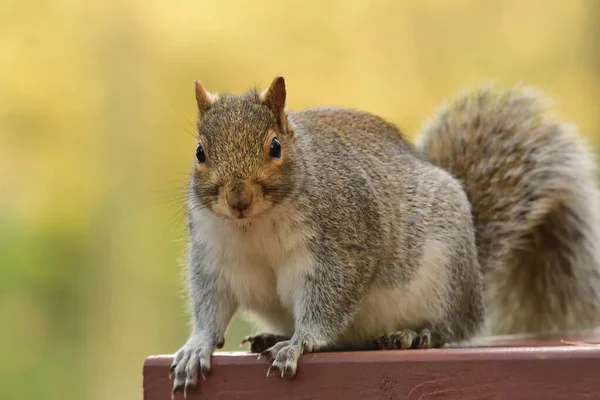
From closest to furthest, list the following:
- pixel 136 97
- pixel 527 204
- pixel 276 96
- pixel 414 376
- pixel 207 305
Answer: pixel 414 376, pixel 276 96, pixel 207 305, pixel 527 204, pixel 136 97

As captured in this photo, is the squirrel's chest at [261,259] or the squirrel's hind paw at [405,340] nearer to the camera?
the squirrel's chest at [261,259]

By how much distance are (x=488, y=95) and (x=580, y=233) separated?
1.72 ft

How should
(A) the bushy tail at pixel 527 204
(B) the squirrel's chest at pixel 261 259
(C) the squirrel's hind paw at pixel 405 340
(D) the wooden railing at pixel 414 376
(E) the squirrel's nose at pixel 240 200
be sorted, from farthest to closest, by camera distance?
(A) the bushy tail at pixel 527 204, (C) the squirrel's hind paw at pixel 405 340, (B) the squirrel's chest at pixel 261 259, (E) the squirrel's nose at pixel 240 200, (D) the wooden railing at pixel 414 376

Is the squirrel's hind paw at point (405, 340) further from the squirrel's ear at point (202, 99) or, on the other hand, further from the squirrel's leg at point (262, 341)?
the squirrel's ear at point (202, 99)

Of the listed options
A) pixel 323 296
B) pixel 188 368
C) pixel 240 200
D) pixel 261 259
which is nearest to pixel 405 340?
pixel 323 296

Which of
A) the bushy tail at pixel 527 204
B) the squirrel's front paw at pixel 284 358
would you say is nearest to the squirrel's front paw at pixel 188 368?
the squirrel's front paw at pixel 284 358

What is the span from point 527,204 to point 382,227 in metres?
0.62

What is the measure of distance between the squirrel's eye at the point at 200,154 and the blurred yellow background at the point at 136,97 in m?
2.67

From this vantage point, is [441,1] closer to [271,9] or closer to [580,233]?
[271,9]

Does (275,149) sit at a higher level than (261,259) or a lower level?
higher

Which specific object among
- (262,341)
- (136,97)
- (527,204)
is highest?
(136,97)

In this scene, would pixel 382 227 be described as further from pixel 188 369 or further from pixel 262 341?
pixel 188 369

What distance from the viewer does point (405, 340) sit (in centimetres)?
239

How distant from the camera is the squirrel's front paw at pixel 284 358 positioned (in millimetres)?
1958
